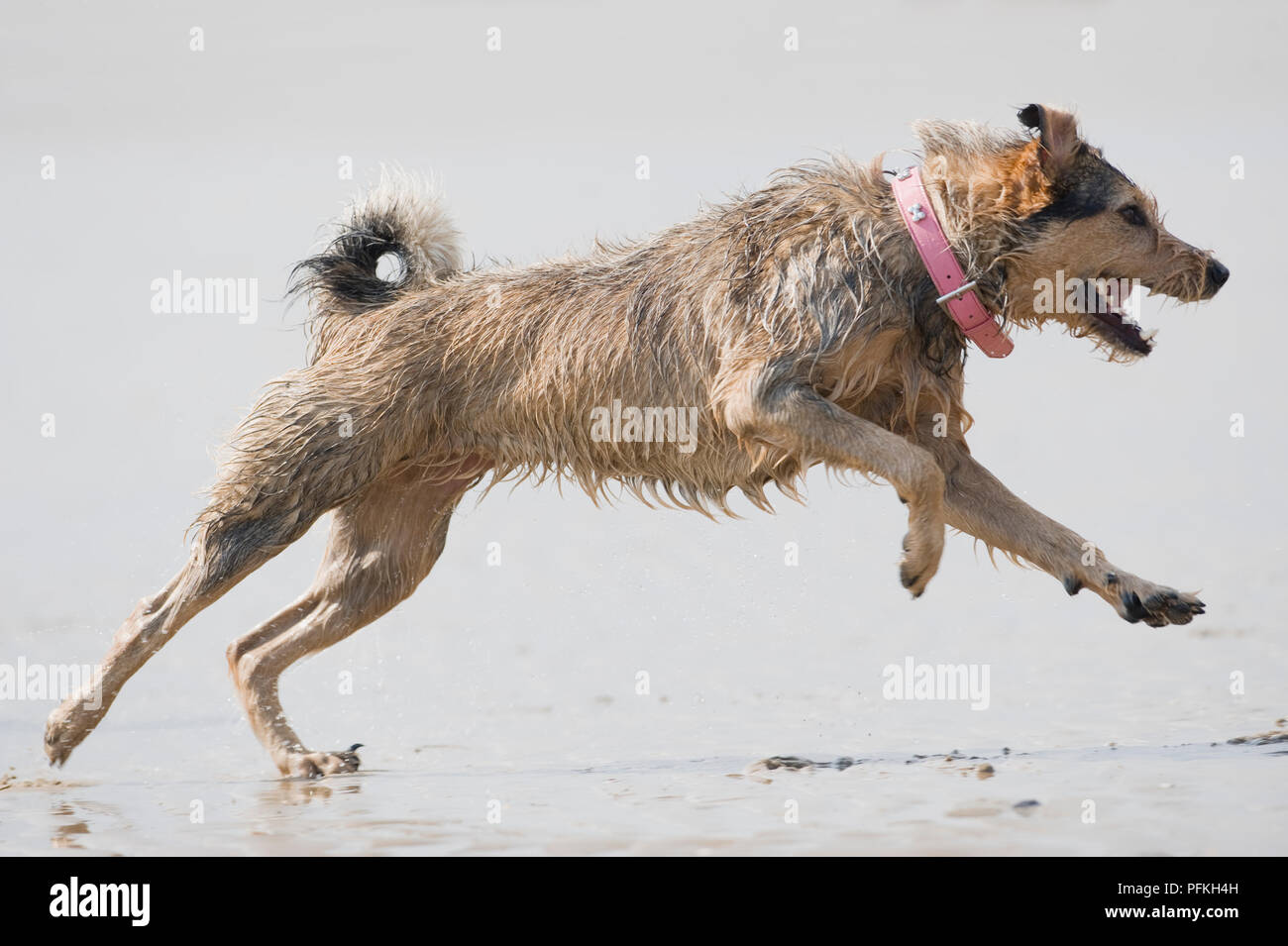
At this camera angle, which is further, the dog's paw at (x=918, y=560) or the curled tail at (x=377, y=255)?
the curled tail at (x=377, y=255)

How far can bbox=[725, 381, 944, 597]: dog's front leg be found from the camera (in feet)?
22.7

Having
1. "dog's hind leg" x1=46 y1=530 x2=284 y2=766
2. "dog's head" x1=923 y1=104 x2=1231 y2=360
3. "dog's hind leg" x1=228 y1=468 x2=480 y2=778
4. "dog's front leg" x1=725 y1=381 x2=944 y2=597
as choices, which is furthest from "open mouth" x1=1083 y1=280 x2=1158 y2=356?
"dog's hind leg" x1=46 y1=530 x2=284 y2=766

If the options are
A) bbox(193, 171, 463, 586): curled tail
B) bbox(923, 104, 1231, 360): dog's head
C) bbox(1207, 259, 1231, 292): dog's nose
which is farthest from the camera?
bbox(193, 171, 463, 586): curled tail

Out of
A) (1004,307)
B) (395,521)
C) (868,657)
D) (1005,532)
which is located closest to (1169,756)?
(1005,532)

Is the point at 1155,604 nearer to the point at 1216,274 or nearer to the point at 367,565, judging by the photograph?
the point at 1216,274

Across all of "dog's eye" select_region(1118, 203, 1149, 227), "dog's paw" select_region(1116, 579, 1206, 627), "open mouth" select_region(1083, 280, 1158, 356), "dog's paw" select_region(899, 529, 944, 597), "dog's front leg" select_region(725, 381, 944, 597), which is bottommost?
"dog's paw" select_region(1116, 579, 1206, 627)

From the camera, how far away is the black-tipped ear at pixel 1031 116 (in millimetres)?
6801

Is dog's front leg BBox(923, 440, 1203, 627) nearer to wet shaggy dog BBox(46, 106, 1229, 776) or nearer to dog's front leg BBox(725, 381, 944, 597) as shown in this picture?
wet shaggy dog BBox(46, 106, 1229, 776)

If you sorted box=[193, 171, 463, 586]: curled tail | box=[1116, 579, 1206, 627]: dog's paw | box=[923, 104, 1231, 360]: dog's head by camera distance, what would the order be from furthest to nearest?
1. box=[193, 171, 463, 586]: curled tail
2. box=[923, 104, 1231, 360]: dog's head
3. box=[1116, 579, 1206, 627]: dog's paw

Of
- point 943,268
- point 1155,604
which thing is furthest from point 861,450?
point 1155,604

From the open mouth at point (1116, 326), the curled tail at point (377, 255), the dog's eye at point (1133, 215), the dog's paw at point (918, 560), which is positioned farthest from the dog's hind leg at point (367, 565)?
the dog's eye at point (1133, 215)

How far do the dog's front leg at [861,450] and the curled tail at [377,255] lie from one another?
6.75ft

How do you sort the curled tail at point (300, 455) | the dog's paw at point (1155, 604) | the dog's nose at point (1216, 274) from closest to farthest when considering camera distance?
the dog's paw at point (1155, 604), the dog's nose at point (1216, 274), the curled tail at point (300, 455)

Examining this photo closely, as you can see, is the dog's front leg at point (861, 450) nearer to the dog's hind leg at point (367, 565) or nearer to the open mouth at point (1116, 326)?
the open mouth at point (1116, 326)
